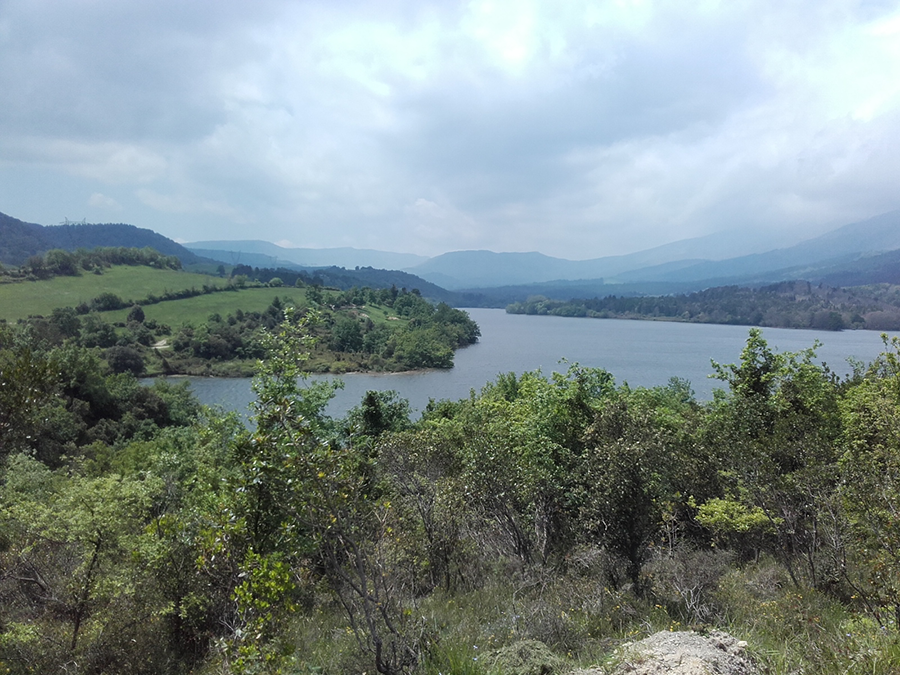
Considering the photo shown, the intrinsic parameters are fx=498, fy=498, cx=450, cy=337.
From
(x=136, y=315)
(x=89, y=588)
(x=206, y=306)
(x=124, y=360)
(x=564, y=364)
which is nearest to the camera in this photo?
(x=89, y=588)

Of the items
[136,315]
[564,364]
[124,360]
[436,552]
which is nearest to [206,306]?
[136,315]

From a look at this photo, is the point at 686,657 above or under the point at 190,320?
above

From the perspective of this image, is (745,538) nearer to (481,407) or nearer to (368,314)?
(481,407)

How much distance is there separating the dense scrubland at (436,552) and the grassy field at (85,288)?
403 feet

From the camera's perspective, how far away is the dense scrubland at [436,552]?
539 centimetres

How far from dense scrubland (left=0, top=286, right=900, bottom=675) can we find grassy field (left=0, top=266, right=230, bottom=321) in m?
123

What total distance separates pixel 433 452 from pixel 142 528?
8.17m

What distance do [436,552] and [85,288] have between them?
149597 mm

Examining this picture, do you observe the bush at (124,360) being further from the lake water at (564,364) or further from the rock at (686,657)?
the rock at (686,657)

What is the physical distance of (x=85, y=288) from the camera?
12706cm

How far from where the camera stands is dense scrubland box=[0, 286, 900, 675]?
5395 mm

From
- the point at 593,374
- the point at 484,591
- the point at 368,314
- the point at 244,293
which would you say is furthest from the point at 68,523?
the point at 244,293

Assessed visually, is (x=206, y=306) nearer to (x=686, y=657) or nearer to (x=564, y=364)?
(x=564, y=364)

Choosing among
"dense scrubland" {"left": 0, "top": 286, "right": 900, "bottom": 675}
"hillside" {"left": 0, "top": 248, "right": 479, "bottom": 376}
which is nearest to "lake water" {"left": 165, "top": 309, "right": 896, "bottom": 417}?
"hillside" {"left": 0, "top": 248, "right": 479, "bottom": 376}
